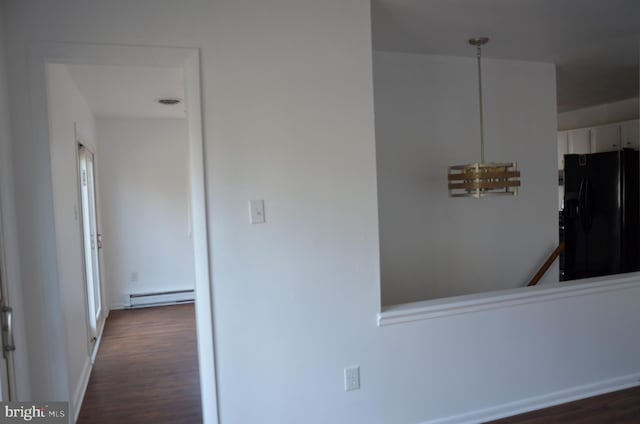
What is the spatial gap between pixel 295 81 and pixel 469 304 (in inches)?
62.1

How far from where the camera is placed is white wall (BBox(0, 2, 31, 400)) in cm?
185

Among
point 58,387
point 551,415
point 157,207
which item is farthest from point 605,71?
point 157,207

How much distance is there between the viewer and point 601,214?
17.1ft

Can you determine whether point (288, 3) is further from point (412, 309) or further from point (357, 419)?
point (357, 419)

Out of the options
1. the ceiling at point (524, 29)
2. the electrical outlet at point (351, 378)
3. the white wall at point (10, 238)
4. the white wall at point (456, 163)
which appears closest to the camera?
the white wall at point (10, 238)

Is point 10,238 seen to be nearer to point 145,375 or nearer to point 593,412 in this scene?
point 145,375

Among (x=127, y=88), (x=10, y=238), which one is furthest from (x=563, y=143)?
(x=10, y=238)

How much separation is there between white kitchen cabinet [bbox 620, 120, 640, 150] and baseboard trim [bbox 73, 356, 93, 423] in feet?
20.2

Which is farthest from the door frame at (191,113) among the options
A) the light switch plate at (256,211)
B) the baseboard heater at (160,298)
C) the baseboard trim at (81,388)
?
the baseboard heater at (160,298)

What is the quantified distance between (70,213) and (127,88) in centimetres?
133

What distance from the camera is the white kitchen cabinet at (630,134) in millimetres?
5426

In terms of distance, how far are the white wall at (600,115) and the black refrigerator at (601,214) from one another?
0.73 m

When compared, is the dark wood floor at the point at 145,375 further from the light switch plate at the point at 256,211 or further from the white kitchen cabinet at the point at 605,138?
the white kitchen cabinet at the point at 605,138

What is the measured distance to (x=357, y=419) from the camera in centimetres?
244
